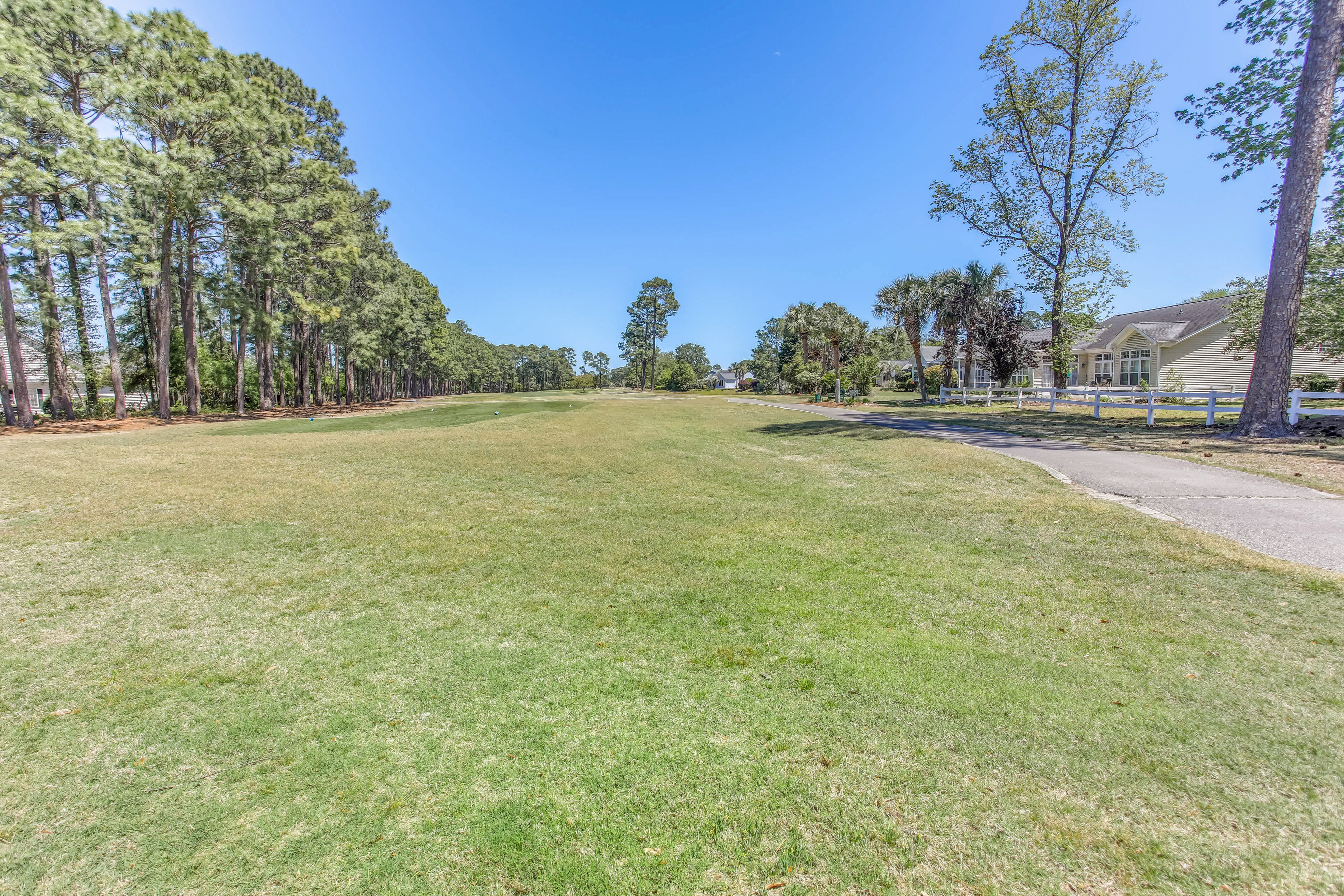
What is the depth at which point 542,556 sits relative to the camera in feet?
18.9

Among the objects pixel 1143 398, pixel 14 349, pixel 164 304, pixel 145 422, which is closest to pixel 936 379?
pixel 1143 398

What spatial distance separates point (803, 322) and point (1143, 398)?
3692cm

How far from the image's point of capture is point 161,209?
68.9 ft

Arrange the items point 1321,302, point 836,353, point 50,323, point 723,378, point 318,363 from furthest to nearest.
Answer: point 723,378
point 836,353
point 318,363
point 50,323
point 1321,302

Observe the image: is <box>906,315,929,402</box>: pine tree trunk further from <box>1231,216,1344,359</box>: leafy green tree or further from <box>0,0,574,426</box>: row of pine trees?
<box>0,0,574,426</box>: row of pine trees

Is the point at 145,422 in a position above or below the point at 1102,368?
below

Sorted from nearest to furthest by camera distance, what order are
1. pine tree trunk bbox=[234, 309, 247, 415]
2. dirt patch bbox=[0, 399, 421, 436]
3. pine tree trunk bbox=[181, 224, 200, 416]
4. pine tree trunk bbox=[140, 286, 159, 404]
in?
dirt patch bbox=[0, 399, 421, 436] < pine tree trunk bbox=[181, 224, 200, 416] < pine tree trunk bbox=[234, 309, 247, 415] < pine tree trunk bbox=[140, 286, 159, 404]

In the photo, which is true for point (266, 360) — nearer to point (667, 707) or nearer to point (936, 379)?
point (667, 707)

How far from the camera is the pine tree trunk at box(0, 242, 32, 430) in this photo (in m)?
18.0

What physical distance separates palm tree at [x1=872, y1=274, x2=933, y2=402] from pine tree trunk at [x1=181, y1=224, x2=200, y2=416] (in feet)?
140

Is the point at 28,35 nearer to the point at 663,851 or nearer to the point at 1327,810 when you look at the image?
the point at 663,851

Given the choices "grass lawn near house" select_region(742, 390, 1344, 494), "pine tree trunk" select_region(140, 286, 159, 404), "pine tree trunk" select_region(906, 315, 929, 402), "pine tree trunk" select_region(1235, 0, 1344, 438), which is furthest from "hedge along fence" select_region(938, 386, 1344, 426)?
"pine tree trunk" select_region(140, 286, 159, 404)

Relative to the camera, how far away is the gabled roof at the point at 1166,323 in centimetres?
2933

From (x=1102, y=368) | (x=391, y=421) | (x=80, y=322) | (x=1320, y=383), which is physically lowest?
(x=391, y=421)
